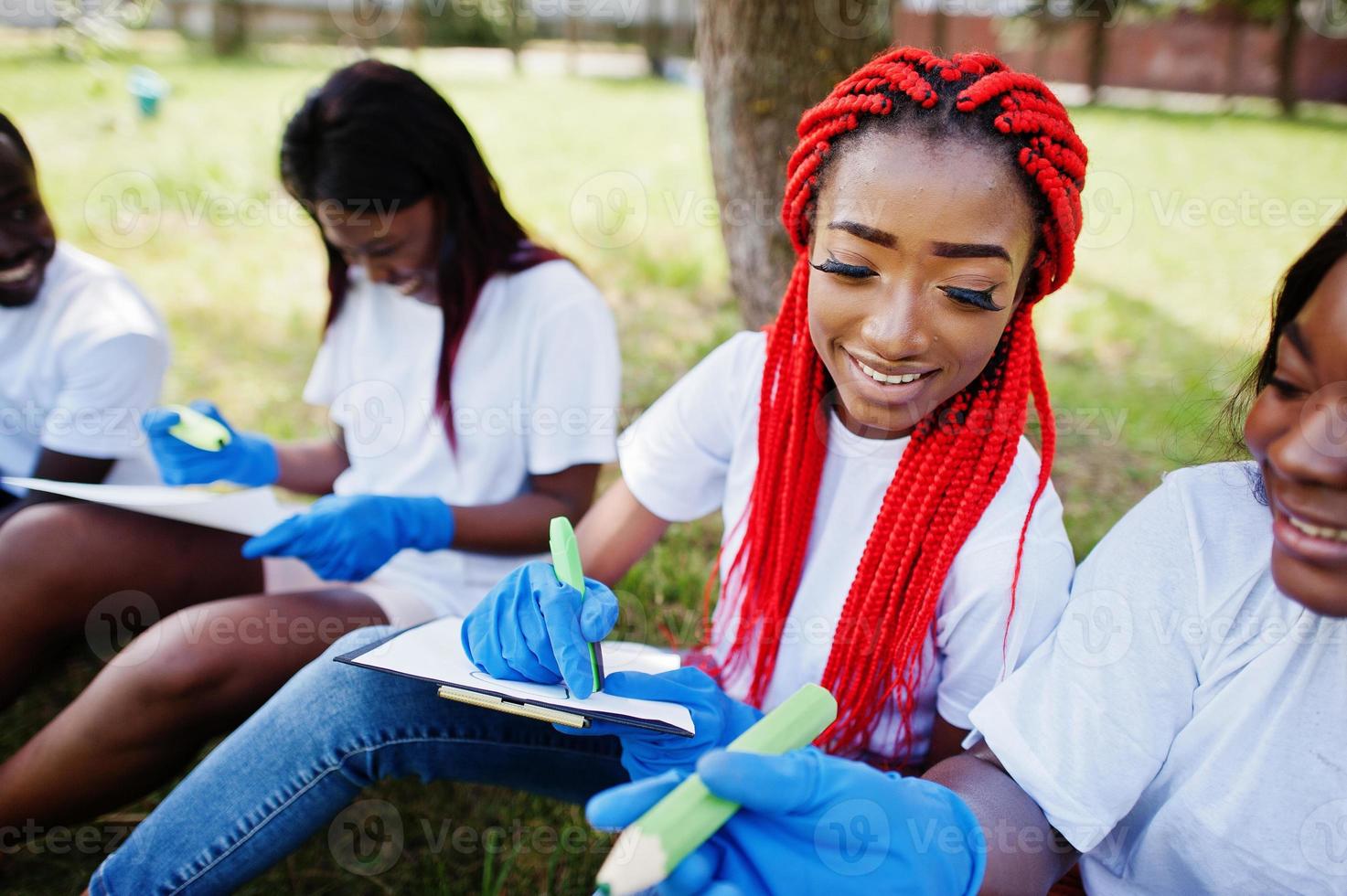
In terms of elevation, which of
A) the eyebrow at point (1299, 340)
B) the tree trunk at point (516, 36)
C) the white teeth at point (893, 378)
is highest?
the tree trunk at point (516, 36)

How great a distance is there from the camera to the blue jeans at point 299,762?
136 centimetres

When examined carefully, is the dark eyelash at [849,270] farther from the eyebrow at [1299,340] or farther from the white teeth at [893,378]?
the eyebrow at [1299,340]

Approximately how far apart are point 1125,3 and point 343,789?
16066 millimetres

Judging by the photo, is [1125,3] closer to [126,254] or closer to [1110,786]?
[126,254]

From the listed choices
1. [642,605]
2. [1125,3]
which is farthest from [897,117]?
[1125,3]

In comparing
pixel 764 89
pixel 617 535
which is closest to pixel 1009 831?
pixel 617 535

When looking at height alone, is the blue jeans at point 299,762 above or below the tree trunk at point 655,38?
below

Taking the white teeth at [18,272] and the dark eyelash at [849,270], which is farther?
the white teeth at [18,272]

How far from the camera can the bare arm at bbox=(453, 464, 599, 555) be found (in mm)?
1819

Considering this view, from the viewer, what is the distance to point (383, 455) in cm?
201

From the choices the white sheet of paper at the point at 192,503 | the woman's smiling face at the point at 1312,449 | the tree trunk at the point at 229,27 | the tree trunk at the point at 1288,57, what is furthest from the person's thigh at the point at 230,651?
the tree trunk at the point at 1288,57

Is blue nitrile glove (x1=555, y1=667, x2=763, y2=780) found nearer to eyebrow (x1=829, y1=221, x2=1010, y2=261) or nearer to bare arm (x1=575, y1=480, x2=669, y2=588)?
bare arm (x1=575, y1=480, x2=669, y2=588)

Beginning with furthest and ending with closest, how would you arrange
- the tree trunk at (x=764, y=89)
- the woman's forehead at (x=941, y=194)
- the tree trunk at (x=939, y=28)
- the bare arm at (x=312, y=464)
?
1. the tree trunk at (x=939, y=28)
2. the tree trunk at (x=764, y=89)
3. the bare arm at (x=312, y=464)
4. the woman's forehead at (x=941, y=194)

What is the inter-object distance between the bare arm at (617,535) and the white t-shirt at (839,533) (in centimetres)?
4
